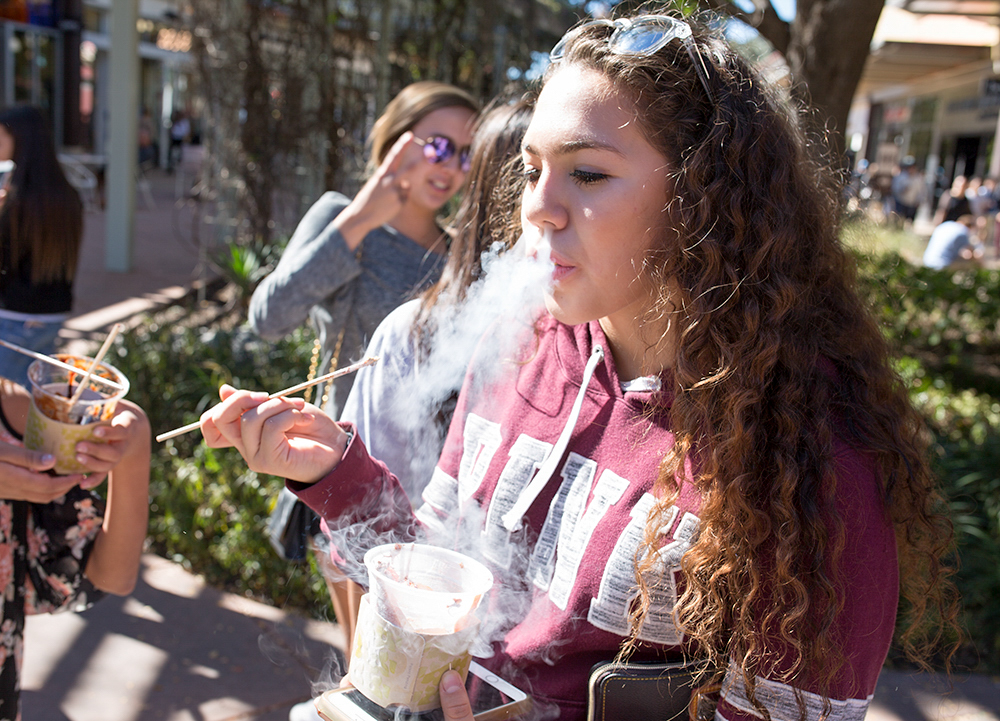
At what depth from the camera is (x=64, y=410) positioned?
1645mm

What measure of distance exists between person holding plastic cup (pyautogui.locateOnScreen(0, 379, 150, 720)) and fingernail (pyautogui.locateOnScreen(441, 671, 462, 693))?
0.95m

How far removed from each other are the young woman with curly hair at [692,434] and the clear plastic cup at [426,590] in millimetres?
103

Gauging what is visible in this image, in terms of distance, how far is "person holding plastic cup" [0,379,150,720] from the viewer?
5.68ft

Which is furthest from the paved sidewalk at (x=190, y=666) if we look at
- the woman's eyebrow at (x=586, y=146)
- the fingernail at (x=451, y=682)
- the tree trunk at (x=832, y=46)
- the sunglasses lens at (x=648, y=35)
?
the tree trunk at (x=832, y=46)

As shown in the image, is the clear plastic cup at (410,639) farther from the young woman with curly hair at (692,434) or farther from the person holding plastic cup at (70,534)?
the person holding plastic cup at (70,534)

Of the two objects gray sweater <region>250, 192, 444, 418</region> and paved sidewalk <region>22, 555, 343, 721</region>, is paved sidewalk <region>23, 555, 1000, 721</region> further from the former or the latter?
gray sweater <region>250, 192, 444, 418</region>

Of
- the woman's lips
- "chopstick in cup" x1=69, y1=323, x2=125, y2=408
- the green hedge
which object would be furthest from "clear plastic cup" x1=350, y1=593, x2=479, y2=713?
the green hedge

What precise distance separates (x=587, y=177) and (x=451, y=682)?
2.56 ft

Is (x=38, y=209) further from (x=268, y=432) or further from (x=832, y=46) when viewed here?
(x=832, y=46)

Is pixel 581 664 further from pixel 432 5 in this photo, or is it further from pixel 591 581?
pixel 432 5

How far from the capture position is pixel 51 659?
9.72 feet

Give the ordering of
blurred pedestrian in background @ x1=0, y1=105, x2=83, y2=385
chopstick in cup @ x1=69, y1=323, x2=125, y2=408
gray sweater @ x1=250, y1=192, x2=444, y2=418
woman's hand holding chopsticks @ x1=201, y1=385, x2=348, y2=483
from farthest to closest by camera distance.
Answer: blurred pedestrian in background @ x1=0, y1=105, x2=83, y2=385, gray sweater @ x1=250, y1=192, x2=444, y2=418, chopstick in cup @ x1=69, y1=323, x2=125, y2=408, woman's hand holding chopsticks @ x1=201, y1=385, x2=348, y2=483

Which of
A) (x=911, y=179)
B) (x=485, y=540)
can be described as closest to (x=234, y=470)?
(x=485, y=540)

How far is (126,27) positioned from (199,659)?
7606mm
